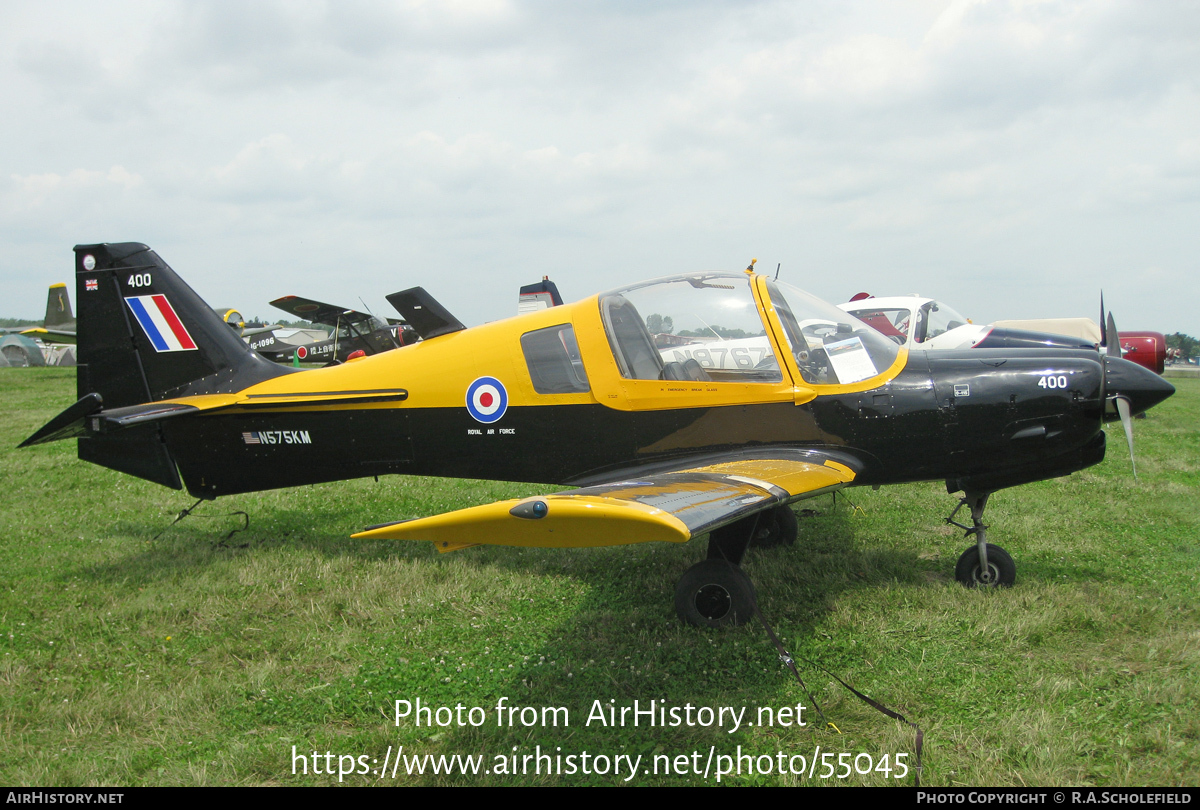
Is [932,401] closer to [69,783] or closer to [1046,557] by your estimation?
[1046,557]

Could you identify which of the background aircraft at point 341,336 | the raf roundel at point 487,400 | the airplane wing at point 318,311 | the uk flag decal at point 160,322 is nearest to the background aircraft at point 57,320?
the background aircraft at point 341,336

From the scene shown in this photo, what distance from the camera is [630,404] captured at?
4.93m

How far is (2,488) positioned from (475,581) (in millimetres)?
7257

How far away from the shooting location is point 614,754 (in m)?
3.24

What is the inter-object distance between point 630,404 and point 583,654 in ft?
5.58

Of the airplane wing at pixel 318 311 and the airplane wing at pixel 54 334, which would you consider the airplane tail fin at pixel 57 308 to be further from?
the airplane wing at pixel 318 311

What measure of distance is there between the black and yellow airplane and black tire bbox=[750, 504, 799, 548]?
1.41 m

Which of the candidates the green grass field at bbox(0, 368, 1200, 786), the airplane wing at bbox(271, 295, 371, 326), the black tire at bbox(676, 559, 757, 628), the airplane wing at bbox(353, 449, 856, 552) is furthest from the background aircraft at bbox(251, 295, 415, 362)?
the airplane wing at bbox(353, 449, 856, 552)

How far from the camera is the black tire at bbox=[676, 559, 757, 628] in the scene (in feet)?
14.4

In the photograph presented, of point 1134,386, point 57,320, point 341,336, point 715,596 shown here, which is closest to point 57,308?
point 57,320

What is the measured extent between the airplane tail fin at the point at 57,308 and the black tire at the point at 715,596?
29913 millimetres

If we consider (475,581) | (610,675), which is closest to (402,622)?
(475,581)

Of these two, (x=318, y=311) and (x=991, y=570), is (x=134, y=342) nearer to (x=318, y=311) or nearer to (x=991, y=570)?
(x=991, y=570)
